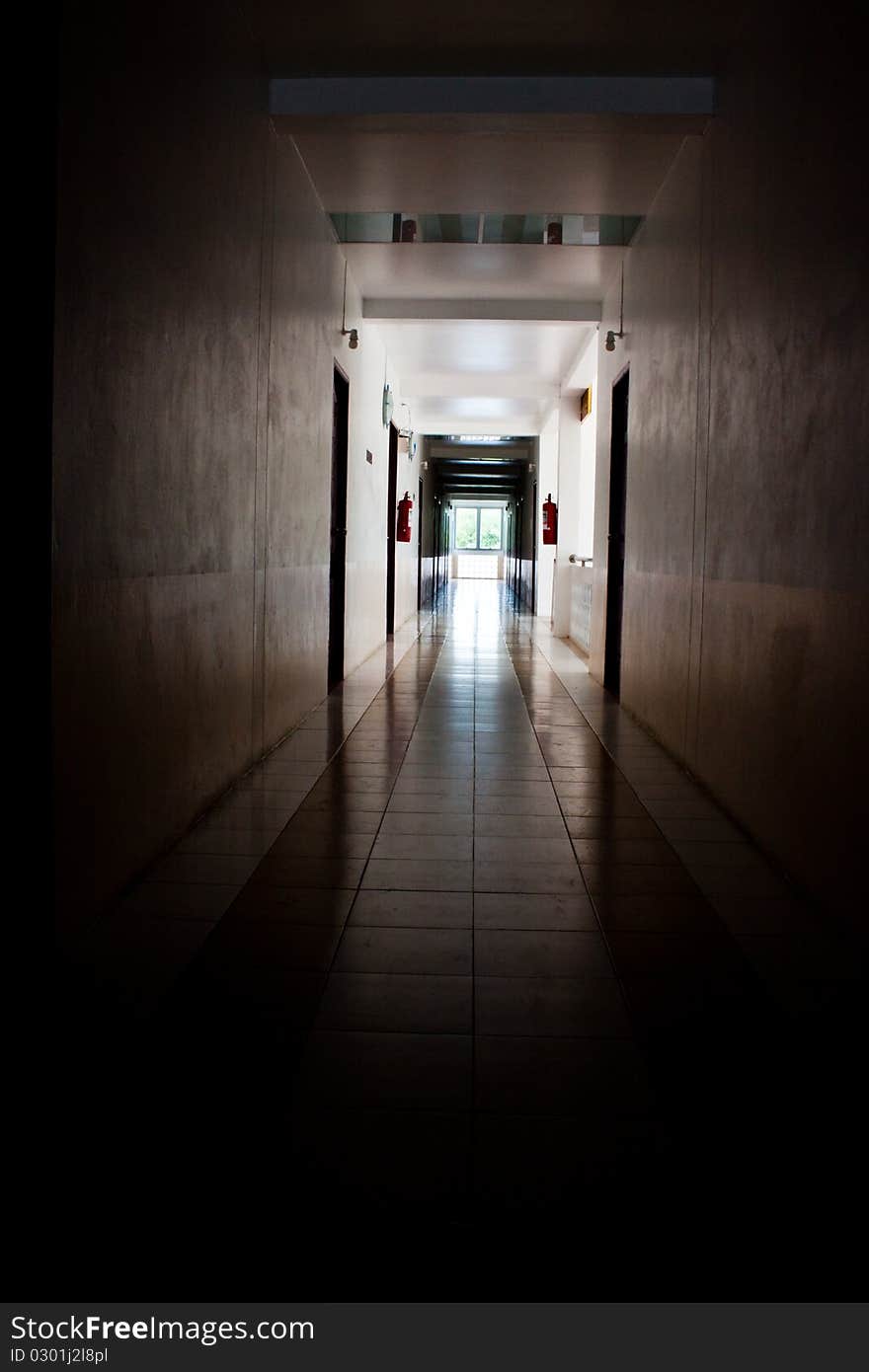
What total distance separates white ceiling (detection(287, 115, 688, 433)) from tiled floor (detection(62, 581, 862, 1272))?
3.24 m

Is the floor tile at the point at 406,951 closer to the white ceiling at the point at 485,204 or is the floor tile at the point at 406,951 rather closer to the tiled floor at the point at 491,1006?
the tiled floor at the point at 491,1006

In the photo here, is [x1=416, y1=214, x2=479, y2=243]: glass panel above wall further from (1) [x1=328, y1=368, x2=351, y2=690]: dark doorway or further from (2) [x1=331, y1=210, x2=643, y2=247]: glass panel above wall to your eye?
(1) [x1=328, y1=368, x2=351, y2=690]: dark doorway

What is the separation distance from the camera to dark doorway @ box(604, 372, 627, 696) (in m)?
8.94

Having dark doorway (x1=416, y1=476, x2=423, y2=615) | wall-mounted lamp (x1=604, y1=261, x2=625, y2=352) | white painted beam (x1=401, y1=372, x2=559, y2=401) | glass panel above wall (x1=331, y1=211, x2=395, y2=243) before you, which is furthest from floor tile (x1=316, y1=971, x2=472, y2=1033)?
dark doorway (x1=416, y1=476, x2=423, y2=615)

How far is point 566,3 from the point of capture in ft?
14.9

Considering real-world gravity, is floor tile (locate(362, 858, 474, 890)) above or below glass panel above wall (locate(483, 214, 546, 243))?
below

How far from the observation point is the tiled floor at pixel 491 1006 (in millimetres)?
2018

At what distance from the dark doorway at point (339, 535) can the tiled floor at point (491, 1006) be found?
3.89 meters

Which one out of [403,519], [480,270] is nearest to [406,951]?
[480,270]

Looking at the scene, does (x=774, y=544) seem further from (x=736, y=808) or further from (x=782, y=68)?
(x=782, y=68)

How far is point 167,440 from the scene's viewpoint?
376 cm

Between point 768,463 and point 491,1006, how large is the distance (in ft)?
7.64

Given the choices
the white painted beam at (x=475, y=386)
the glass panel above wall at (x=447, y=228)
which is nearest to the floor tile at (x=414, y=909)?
the glass panel above wall at (x=447, y=228)

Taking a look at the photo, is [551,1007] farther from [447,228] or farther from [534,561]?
[534,561]
